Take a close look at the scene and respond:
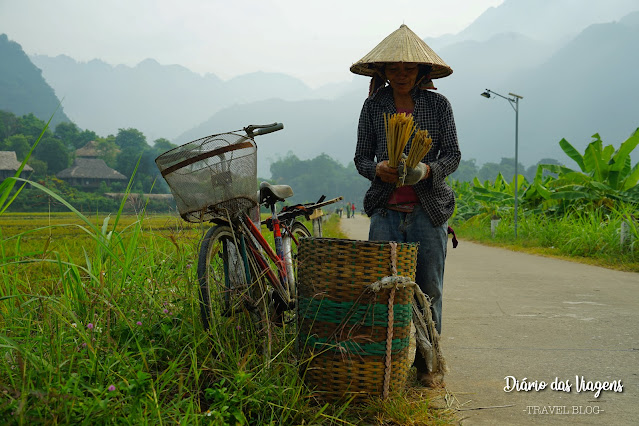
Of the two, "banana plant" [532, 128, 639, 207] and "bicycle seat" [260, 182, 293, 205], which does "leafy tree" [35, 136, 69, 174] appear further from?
"bicycle seat" [260, 182, 293, 205]

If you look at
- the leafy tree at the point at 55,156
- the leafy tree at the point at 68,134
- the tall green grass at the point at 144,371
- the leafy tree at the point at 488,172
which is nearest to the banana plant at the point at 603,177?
the tall green grass at the point at 144,371

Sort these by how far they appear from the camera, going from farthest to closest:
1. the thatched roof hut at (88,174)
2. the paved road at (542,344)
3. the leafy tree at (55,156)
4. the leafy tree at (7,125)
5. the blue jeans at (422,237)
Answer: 1. the leafy tree at (7,125)
2. the leafy tree at (55,156)
3. the thatched roof hut at (88,174)
4. the blue jeans at (422,237)
5. the paved road at (542,344)

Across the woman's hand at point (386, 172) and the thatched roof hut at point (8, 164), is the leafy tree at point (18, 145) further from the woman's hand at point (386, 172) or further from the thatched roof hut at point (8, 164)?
the woman's hand at point (386, 172)

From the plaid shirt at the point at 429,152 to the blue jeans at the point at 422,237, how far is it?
0.06m

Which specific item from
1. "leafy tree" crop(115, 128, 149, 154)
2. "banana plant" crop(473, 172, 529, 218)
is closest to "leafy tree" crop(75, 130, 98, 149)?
"leafy tree" crop(115, 128, 149, 154)

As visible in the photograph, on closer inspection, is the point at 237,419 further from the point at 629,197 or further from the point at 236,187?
the point at 629,197

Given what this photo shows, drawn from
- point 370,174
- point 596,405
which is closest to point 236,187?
point 370,174

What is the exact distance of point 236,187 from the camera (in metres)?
2.84

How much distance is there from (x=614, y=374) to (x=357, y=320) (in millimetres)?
1824

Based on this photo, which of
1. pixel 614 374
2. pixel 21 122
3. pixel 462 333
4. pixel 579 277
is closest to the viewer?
pixel 614 374

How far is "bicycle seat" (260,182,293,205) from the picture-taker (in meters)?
3.79

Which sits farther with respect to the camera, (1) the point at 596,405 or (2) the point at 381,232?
(2) the point at 381,232

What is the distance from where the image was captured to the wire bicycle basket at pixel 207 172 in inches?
107

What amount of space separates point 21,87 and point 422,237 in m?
192
